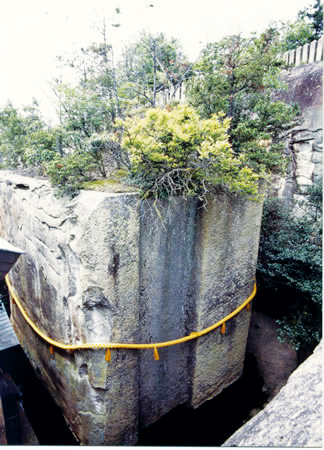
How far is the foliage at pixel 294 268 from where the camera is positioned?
12.9 ft

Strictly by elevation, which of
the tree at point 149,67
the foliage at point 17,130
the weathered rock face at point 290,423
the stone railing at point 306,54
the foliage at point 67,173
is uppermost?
the stone railing at point 306,54

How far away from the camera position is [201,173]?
9.02 feet

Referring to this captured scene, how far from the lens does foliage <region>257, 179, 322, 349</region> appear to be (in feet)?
12.9

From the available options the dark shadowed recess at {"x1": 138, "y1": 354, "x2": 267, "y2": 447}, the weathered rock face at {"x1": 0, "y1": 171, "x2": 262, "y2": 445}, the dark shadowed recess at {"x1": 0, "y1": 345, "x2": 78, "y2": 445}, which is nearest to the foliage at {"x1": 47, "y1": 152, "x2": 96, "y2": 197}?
the weathered rock face at {"x1": 0, "y1": 171, "x2": 262, "y2": 445}

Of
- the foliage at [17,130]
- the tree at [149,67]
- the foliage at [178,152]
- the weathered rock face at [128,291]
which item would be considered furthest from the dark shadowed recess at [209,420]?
the tree at [149,67]

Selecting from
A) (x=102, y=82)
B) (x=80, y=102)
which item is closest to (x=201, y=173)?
(x=80, y=102)

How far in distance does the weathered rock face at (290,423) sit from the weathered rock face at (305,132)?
13.7ft

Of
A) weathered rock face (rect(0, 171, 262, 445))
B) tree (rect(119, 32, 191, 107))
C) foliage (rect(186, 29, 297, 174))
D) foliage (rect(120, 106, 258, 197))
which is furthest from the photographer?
tree (rect(119, 32, 191, 107))

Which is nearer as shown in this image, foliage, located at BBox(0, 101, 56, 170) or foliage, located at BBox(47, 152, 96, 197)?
foliage, located at BBox(47, 152, 96, 197)

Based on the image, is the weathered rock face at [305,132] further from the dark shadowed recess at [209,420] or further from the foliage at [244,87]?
the dark shadowed recess at [209,420]

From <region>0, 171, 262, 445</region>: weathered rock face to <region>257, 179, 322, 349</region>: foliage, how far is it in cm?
68

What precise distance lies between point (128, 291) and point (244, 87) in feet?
9.08

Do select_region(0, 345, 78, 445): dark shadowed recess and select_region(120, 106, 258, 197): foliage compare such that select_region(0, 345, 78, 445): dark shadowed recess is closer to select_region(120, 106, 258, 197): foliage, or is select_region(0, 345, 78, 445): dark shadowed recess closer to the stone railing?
select_region(120, 106, 258, 197): foliage

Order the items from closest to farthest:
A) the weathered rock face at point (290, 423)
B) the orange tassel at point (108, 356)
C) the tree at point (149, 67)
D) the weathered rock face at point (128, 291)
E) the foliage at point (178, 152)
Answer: the weathered rock face at point (290, 423) < the foliage at point (178, 152) < the weathered rock face at point (128, 291) < the orange tassel at point (108, 356) < the tree at point (149, 67)
